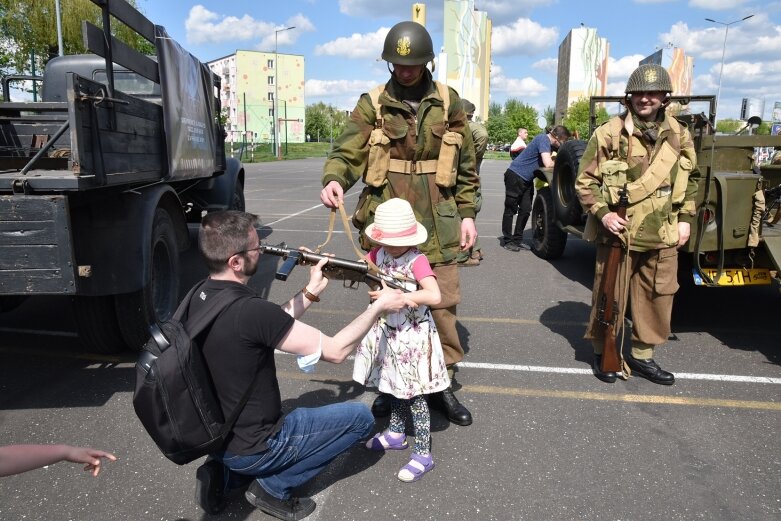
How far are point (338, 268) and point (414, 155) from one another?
96 cm

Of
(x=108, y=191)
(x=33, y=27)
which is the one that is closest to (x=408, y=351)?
(x=108, y=191)

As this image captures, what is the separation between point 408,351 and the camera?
2.77 m

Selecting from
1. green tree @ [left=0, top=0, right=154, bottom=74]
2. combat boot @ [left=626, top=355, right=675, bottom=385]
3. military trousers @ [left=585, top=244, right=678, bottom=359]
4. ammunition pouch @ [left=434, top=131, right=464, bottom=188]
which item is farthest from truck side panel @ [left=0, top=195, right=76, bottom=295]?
green tree @ [left=0, top=0, right=154, bottom=74]

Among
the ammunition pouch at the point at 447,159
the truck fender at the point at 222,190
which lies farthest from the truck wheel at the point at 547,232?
the ammunition pouch at the point at 447,159

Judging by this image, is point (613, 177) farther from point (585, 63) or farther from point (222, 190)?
point (585, 63)

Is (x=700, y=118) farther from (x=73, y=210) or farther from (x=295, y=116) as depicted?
(x=295, y=116)

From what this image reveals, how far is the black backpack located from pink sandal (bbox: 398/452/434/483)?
896mm

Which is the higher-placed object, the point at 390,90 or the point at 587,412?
the point at 390,90

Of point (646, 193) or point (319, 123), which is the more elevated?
point (319, 123)

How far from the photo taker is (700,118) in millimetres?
4773

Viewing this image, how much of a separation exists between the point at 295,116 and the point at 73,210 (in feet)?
297

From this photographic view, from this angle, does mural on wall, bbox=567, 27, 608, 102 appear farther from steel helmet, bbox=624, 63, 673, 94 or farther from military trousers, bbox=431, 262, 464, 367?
military trousers, bbox=431, 262, 464, 367

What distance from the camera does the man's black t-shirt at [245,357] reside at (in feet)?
7.16

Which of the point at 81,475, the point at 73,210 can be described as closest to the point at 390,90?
the point at 73,210
